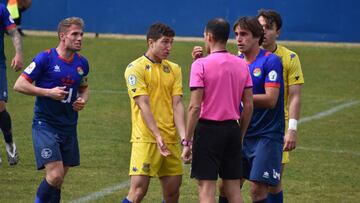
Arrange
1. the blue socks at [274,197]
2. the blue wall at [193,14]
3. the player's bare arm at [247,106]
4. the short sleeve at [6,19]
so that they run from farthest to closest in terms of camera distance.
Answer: the blue wall at [193,14]
the short sleeve at [6,19]
the blue socks at [274,197]
the player's bare arm at [247,106]

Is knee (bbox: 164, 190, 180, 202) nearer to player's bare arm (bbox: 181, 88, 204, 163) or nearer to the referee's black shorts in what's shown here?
the referee's black shorts

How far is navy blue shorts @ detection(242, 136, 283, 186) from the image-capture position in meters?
9.16

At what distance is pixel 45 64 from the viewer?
9523mm

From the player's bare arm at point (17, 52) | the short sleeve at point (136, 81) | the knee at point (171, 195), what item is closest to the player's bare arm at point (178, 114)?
the short sleeve at point (136, 81)

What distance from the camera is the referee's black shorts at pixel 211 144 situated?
859 centimetres

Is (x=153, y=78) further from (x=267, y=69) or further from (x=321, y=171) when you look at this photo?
(x=321, y=171)

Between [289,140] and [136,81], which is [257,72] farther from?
[136,81]

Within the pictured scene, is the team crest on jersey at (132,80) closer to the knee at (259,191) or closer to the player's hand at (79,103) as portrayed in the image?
the player's hand at (79,103)

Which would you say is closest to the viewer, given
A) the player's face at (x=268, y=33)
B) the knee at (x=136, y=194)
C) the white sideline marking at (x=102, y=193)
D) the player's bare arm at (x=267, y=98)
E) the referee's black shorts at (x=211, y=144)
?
the referee's black shorts at (x=211, y=144)

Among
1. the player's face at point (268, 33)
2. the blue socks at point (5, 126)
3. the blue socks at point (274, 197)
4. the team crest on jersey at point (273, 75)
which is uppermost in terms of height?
the player's face at point (268, 33)

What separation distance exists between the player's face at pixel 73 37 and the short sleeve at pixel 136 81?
2.70 feet

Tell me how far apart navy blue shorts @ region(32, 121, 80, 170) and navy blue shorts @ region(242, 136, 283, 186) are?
1784mm

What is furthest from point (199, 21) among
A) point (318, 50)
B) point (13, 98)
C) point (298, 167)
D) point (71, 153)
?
point (71, 153)

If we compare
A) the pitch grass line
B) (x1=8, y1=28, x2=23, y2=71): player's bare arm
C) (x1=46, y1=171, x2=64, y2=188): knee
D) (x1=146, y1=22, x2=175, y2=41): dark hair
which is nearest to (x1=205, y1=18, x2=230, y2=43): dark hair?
(x1=146, y1=22, x2=175, y2=41): dark hair
